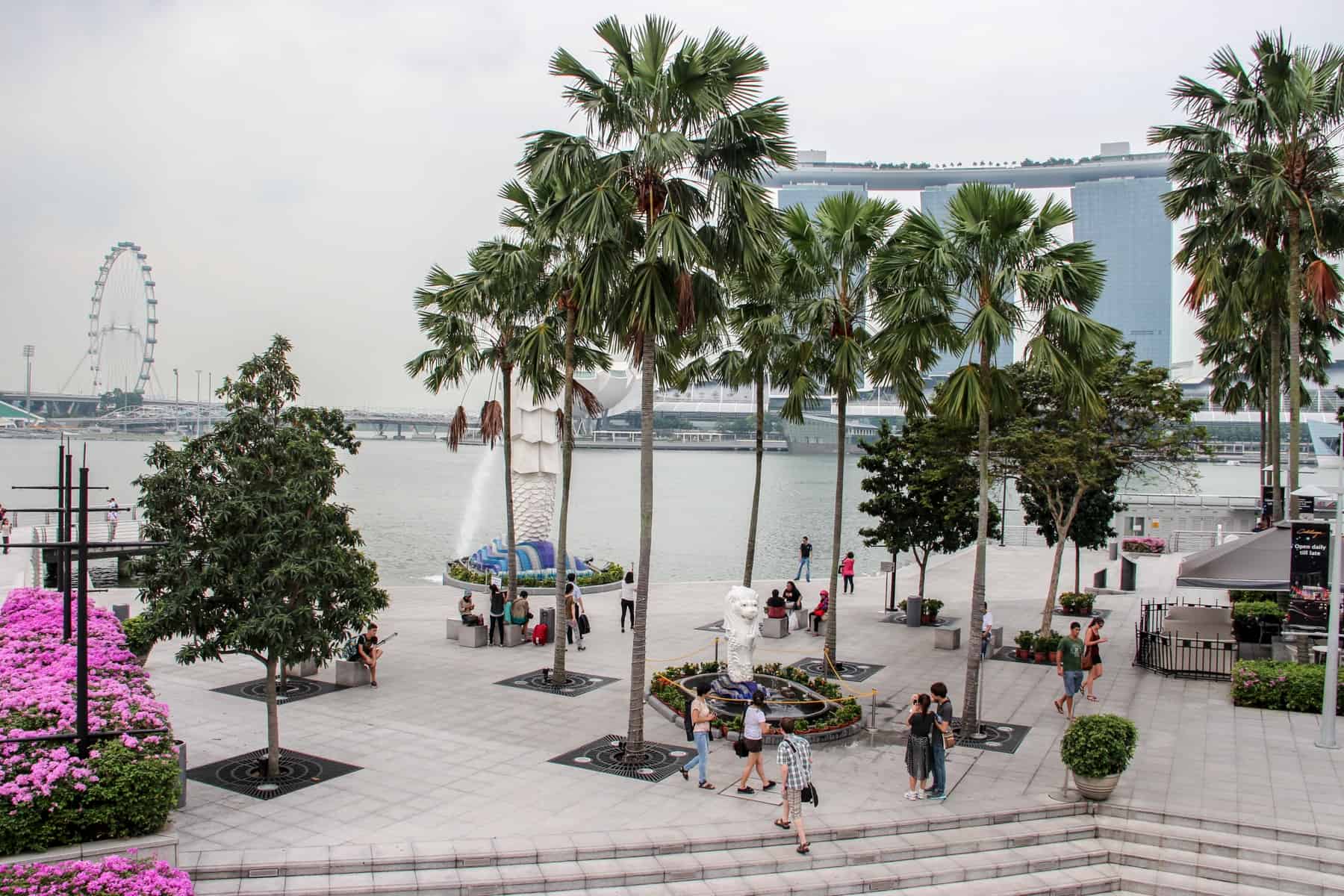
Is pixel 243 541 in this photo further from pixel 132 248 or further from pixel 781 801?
pixel 132 248

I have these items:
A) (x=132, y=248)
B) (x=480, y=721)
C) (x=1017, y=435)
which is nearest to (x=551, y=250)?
(x=480, y=721)

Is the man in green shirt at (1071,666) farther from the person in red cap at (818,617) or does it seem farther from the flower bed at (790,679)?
the person in red cap at (818,617)

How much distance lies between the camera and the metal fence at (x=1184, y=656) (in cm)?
1944

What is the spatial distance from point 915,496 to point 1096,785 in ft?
41.9

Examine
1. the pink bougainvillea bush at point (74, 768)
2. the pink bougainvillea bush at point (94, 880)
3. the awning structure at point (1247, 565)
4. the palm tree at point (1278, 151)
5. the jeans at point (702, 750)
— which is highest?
the palm tree at point (1278, 151)

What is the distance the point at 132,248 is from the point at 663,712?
142099 millimetres

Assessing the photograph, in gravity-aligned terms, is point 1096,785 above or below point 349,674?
above

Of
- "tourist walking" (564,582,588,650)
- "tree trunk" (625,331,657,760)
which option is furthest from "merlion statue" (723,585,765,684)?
"tourist walking" (564,582,588,650)

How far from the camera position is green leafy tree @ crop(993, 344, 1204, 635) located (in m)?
19.9

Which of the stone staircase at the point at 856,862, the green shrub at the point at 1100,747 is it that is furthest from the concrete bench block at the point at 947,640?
the stone staircase at the point at 856,862

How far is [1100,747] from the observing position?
457 inches

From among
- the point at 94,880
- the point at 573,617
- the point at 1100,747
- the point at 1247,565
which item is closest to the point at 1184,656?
the point at 1247,565

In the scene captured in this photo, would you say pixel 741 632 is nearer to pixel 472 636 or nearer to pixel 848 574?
pixel 472 636

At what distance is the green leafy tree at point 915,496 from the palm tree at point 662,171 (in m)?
10.0
